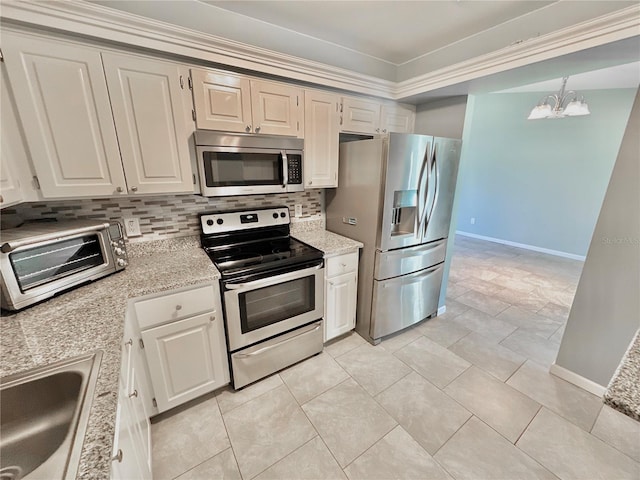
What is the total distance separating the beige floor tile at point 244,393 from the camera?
1798mm

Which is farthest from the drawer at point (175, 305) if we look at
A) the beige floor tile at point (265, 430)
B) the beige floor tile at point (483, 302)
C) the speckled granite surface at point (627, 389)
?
the beige floor tile at point (483, 302)

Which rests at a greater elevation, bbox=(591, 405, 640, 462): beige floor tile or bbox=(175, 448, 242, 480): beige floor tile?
bbox=(591, 405, 640, 462): beige floor tile

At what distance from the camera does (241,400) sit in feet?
5.99

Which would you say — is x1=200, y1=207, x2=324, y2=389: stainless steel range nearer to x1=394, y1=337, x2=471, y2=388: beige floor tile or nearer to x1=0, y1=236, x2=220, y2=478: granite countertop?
x1=0, y1=236, x2=220, y2=478: granite countertop

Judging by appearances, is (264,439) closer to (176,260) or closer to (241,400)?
(241,400)

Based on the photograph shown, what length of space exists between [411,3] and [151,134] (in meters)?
1.78

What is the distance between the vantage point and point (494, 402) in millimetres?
1820

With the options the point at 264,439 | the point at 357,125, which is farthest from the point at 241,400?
the point at 357,125

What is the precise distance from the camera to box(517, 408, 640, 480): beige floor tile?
1.40 meters

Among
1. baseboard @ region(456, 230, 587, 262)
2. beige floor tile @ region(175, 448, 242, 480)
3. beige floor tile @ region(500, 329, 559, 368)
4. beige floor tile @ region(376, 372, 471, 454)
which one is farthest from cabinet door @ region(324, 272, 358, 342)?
baseboard @ region(456, 230, 587, 262)

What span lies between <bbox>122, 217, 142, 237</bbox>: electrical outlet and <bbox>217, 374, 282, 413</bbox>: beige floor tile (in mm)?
1286

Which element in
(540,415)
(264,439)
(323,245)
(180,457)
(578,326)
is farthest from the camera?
(323,245)

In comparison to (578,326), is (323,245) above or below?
above

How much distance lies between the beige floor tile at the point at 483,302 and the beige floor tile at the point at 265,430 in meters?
2.40
